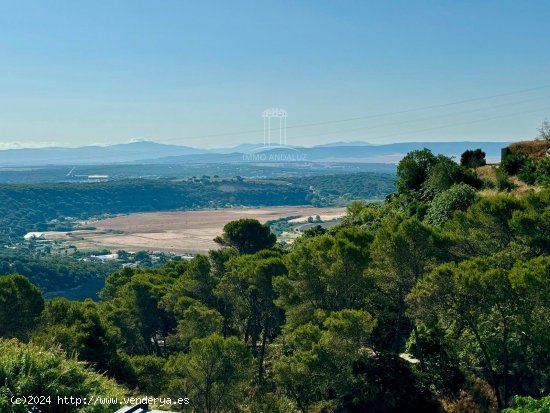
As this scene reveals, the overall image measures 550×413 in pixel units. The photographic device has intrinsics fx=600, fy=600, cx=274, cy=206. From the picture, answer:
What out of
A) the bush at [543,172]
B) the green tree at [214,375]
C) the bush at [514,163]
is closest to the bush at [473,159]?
the bush at [514,163]

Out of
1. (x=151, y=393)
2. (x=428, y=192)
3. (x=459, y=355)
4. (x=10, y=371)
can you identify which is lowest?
(x=151, y=393)

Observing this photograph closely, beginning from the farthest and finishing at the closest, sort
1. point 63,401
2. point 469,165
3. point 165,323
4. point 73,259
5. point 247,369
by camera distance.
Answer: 1. point 73,259
2. point 469,165
3. point 165,323
4. point 247,369
5. point 63,401

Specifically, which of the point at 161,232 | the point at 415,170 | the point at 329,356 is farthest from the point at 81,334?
the point at 161,232

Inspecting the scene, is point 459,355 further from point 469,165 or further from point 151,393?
point 469,165

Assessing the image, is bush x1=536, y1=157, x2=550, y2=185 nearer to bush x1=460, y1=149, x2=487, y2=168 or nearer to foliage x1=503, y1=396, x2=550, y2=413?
bush x1=460, y1=149, x2=487, y2=168

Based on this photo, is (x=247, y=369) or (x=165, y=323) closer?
(x=247, y=369)

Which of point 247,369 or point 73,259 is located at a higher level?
point 247,369

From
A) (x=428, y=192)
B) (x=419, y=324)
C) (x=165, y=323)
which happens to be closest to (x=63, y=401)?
(x=419, y=324)

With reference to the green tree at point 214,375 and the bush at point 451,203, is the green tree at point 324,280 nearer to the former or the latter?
the green tree at point 214,375
